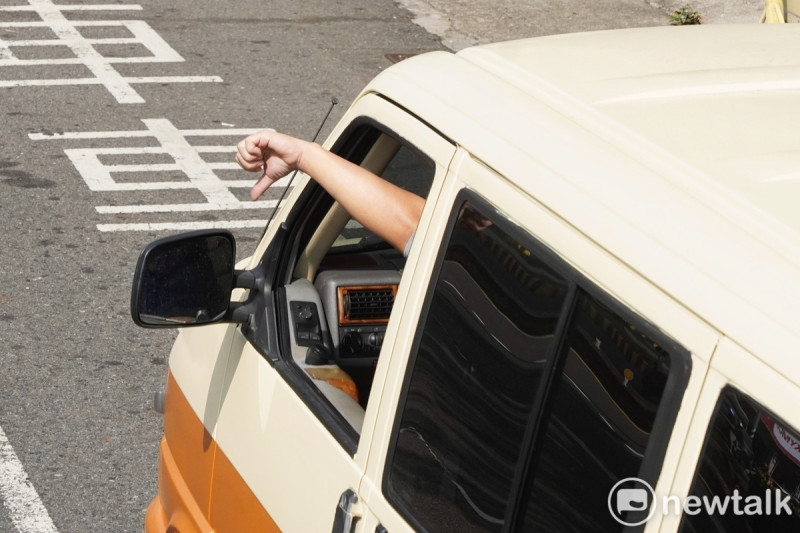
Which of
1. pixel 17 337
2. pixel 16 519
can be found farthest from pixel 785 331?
pixel 17 337

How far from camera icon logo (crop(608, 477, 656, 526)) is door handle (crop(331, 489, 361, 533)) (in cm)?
63

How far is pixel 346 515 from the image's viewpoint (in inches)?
88.5

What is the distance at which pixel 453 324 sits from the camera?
211 cm

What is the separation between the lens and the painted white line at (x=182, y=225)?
6.93m

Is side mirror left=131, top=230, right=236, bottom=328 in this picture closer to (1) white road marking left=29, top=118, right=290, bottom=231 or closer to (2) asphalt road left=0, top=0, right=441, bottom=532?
(2) asphalt road left=0, top=0, right=441, bottom=532

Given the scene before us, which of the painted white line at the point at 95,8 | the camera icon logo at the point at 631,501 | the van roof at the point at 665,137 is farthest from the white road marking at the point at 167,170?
the camera icon logo at the point at 631,501

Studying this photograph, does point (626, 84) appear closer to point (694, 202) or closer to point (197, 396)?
A: point (694, 202)

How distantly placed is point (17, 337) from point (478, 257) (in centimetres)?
412

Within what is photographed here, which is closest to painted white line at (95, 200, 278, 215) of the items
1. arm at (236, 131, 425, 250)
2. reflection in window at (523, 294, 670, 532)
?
arm at (236, 131, 425, 250)

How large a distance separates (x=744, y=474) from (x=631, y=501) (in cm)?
17

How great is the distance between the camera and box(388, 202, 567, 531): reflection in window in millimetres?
1939

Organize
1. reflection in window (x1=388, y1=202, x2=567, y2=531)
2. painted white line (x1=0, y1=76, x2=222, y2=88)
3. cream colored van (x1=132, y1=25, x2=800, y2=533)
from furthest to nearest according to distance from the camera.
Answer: painted white line (x1=0, y1=76, x2=222, y2=88)
reflection in window (x1=388, y1=202, x2=567, y2=531)
cream colored van (x1=132, y1=25, x2=800, y2=533)

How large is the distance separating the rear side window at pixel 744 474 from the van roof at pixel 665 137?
0.11 meters

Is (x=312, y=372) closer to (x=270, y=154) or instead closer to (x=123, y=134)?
(x=270, y=154)
